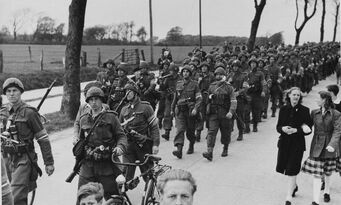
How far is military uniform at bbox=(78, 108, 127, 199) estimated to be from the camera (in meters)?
5.70

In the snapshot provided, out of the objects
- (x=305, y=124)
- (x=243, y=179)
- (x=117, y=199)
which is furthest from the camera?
(x=243, y=179)

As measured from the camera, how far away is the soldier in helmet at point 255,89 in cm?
1221

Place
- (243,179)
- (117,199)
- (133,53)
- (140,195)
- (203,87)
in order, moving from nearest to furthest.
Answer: (117,199)
(140,195)
(243,179)
(203,87)
(133,53)

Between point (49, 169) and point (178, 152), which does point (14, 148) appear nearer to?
point (49, 169)

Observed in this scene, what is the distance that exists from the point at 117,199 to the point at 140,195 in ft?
8.75

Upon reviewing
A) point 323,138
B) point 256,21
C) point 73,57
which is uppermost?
point 256,21

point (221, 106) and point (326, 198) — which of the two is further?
point (221, 106)

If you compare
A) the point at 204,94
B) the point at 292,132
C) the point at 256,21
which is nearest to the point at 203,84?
the point at 204,94

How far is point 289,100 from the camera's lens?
22.7ft

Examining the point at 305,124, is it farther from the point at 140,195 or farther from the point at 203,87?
the point at 203,87

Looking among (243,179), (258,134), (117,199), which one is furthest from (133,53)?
(117,199)

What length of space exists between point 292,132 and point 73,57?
837 cm

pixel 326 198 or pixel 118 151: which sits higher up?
pixel 118 151

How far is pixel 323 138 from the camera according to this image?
22.3 feet
